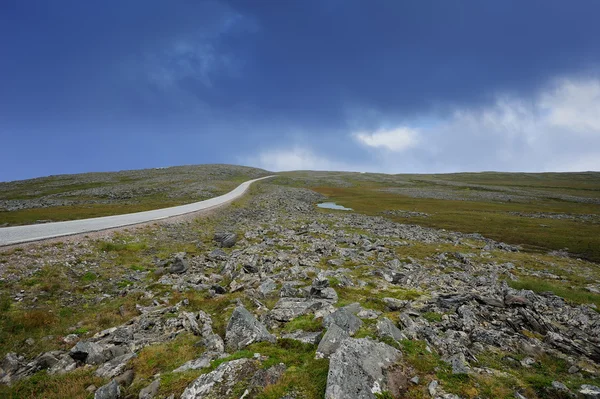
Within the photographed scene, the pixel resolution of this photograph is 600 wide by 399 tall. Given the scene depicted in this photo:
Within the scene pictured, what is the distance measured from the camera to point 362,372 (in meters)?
7.38

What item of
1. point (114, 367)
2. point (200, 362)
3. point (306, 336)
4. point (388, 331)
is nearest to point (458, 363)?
point (388, 331)

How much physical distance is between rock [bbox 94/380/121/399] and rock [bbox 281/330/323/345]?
5364mm

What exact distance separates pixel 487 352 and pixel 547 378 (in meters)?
1.88

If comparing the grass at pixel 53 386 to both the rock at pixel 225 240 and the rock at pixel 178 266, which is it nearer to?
the rock at pixel 178 266

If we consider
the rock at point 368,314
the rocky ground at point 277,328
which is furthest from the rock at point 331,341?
the rock at point 368,314

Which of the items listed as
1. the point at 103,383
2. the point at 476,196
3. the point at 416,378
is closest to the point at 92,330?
the point at 103,383

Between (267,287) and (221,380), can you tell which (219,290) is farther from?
(221,380)

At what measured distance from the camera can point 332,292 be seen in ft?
48.1

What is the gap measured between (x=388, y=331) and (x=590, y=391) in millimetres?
5411

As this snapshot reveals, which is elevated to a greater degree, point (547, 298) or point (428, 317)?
point (428, 317)

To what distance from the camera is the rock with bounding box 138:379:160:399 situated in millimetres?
7364

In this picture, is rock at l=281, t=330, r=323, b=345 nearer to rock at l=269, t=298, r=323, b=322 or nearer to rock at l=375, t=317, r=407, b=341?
rock at l=269, t=298, r=323, b=322

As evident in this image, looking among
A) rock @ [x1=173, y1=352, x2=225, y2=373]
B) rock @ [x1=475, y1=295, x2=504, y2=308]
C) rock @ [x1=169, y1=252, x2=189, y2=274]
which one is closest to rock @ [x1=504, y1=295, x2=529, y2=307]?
rock @ [x1=475, y1=295, x2=504, y2=308]

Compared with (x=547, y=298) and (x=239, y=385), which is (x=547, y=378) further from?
(x=547, y=298)
